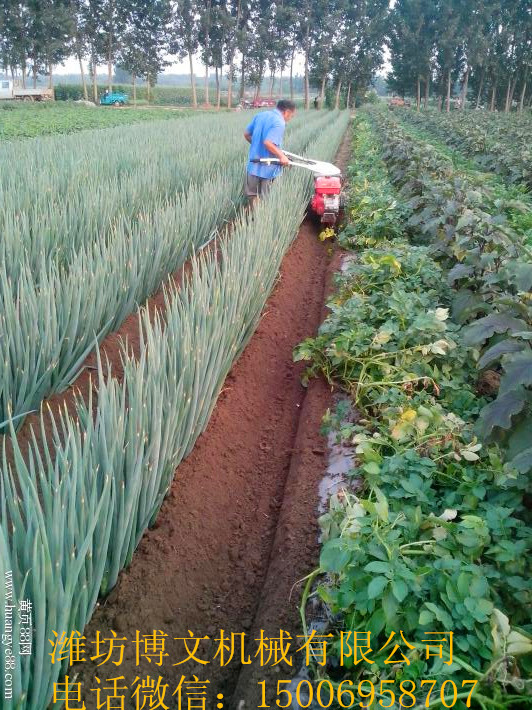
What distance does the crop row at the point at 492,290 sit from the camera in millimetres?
1911

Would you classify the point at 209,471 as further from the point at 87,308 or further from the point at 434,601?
the point at 434,601

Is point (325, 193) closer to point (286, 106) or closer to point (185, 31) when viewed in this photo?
point (286, 106)

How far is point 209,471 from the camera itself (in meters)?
2.50

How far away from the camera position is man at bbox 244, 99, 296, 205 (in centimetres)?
561

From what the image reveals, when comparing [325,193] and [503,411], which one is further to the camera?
[325,193]

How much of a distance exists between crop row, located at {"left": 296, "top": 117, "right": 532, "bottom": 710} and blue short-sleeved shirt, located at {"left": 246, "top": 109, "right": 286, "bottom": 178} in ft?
10.1

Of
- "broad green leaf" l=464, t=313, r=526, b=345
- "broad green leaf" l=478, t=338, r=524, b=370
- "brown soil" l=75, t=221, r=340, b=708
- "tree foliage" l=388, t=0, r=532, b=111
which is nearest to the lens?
"brown soil" l=75, t=221, r=340, b=708

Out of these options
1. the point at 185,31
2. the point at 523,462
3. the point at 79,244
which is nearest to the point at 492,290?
the point at 523,462

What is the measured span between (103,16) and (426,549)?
129 ft

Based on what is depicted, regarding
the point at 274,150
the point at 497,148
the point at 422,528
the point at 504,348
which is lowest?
the point at 422,528

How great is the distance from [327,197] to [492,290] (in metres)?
3.44

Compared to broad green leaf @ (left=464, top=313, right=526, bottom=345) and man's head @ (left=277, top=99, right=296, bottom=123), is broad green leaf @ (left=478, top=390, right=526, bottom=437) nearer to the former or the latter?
broad green leaf @ (left=464, top=313, right=526, bottom=345)

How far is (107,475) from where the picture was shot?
59.2 inches

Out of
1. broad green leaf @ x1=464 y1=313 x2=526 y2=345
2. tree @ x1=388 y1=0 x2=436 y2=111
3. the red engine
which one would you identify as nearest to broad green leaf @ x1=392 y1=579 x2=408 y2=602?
broad green leaf @ x1=464 y1=313 x2=526 y2=345
